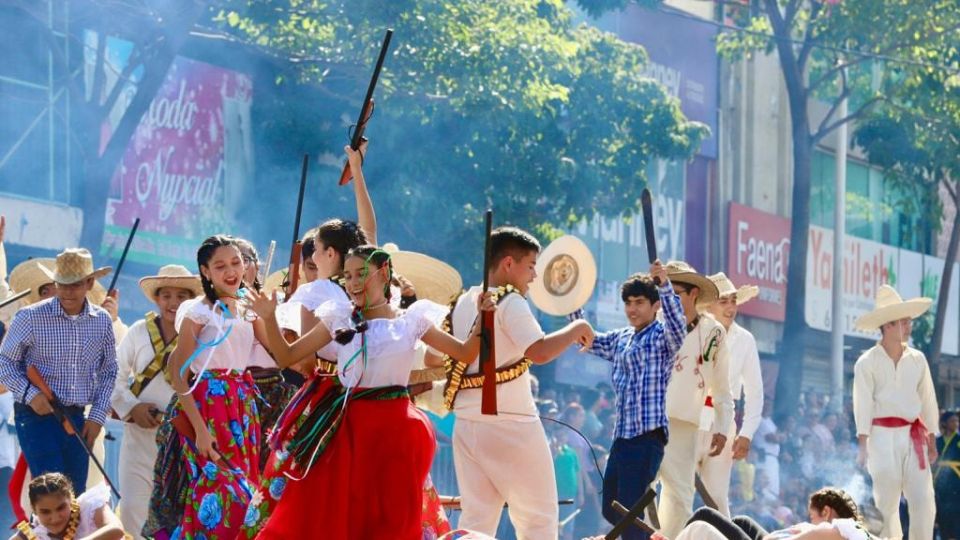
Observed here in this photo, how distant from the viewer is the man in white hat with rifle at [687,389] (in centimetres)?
1182

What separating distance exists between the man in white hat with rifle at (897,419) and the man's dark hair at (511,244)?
601cm

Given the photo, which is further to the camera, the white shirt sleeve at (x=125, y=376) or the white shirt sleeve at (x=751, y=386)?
the white shirt sleeve at (x=751, y=386)

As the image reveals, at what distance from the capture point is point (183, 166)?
808 inches

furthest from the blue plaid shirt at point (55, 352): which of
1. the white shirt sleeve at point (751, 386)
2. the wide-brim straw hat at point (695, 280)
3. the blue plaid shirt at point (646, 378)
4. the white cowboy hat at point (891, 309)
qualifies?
the white cowboy hat at point (891, 309)

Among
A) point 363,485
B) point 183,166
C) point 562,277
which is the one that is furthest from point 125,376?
point 183,166

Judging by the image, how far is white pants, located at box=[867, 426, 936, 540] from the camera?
14.5 metres

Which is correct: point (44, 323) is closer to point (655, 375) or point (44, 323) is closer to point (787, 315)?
point (655, 375)

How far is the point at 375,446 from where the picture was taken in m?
7.91

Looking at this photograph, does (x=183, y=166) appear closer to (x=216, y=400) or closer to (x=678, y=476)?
(x=678, y=476)

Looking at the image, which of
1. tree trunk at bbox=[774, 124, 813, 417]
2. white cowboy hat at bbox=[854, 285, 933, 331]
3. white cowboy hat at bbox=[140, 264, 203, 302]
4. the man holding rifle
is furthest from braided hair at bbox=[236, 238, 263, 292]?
tree trunk at bbox=[774, 124, 813, 417]

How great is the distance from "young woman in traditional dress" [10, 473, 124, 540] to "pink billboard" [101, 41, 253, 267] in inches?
395

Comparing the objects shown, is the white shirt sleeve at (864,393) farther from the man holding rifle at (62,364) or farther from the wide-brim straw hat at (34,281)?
the man holding rifle at (62,364)

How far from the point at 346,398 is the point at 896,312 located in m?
7.68

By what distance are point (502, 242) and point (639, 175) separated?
45.1 ft
